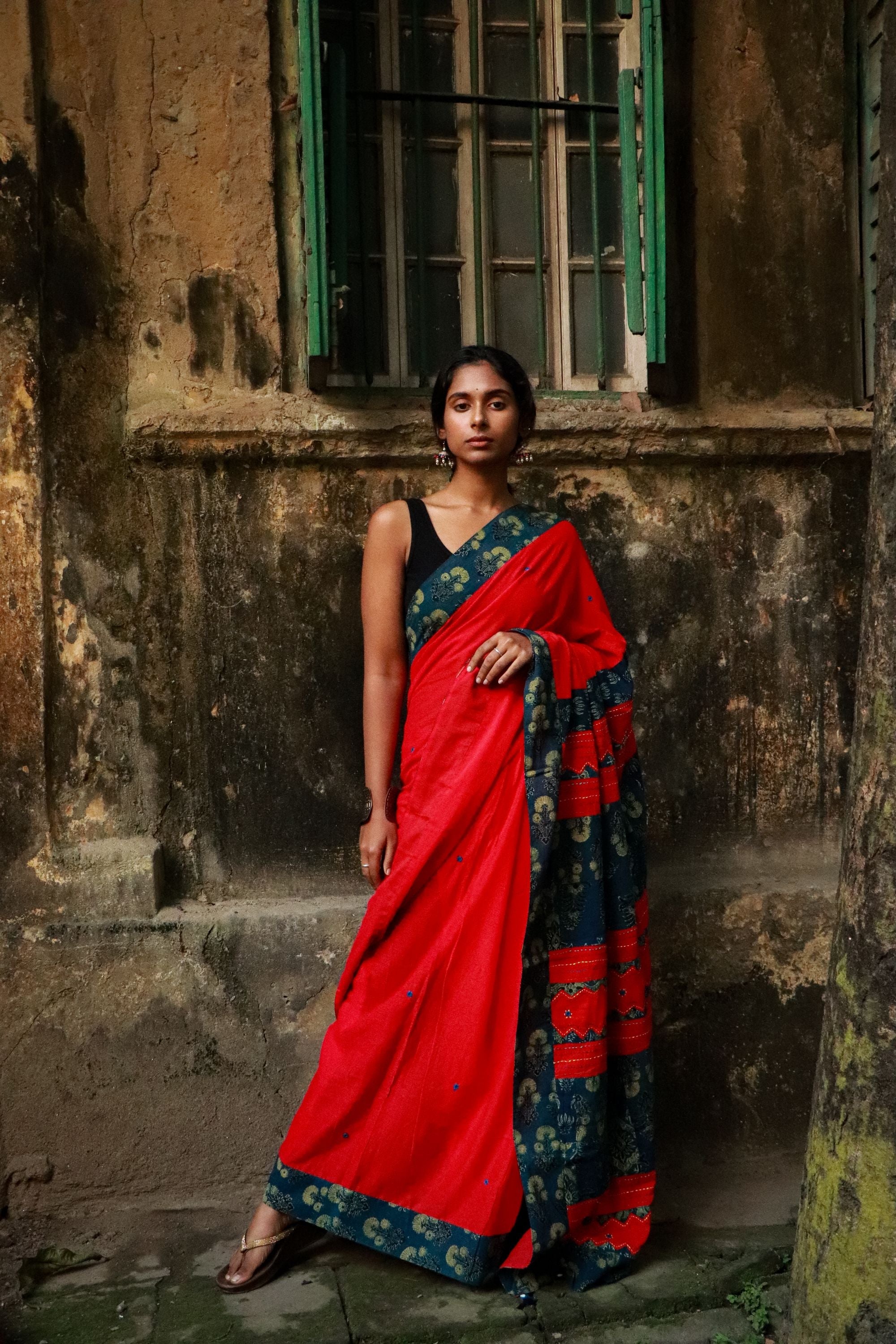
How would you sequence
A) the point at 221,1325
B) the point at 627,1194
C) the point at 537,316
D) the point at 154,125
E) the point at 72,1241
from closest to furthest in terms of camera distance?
the point at 221,1325 → the point at 627,1194 → the point at 72,1241 → the point at 154,125 → the point at 537,316

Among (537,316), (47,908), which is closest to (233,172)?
(537,316)

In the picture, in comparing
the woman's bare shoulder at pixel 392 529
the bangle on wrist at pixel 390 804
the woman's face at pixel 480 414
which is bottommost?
the bangle on wrist at pixel 390 804

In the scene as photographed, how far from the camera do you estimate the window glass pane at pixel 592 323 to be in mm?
3645

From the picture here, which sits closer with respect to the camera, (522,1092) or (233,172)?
(522,1092)

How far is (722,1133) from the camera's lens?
3434mm

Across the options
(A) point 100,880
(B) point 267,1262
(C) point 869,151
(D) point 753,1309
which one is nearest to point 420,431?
(A) point 100,880

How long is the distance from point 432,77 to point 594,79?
0.47 metres

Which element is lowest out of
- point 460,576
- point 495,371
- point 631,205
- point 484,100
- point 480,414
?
point 460,576

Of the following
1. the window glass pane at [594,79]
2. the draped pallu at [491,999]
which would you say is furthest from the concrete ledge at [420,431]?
the window glass pane at [594,79]

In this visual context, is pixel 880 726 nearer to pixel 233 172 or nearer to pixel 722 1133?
pixel 722 1133

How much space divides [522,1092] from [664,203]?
2337 millimetres

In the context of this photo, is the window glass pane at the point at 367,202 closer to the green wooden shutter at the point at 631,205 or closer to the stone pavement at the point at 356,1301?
the green wooden shutter at the point at 631,205

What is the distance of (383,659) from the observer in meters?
2.91

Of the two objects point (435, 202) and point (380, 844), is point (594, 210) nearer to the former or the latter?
point (435, 202)
